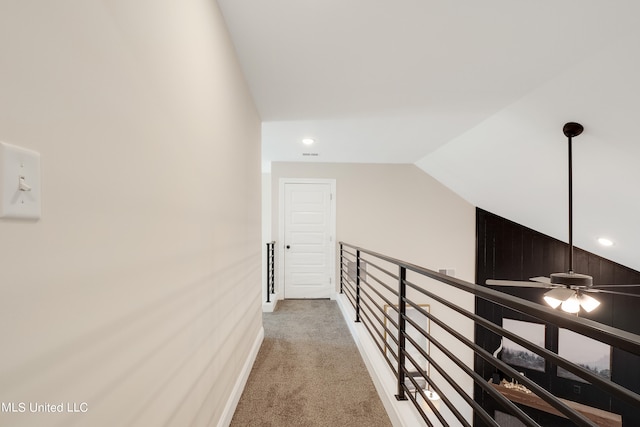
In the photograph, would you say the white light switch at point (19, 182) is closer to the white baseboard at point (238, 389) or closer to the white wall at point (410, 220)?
the white baseboard at point (238, 389)

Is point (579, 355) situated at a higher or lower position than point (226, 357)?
lower

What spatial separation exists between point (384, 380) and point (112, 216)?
1990 millimetres

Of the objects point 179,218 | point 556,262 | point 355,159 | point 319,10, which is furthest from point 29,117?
point 556,262

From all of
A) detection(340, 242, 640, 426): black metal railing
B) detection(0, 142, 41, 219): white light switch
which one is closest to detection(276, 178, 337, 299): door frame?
detection(340, 242, 640, 426): black metal railing

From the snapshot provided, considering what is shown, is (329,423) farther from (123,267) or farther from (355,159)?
(355,159)

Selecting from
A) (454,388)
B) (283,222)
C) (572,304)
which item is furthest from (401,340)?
(283,222)

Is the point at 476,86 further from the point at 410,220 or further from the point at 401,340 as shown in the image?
the point at 410,220

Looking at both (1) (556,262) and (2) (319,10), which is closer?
(2) (319,10)

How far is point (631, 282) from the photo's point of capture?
427 cm

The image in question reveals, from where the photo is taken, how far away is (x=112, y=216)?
0.71m

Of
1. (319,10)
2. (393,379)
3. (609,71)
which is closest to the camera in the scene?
(319,10)

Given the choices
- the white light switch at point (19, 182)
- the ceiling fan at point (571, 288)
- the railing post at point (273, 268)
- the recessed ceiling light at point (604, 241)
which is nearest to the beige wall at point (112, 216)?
the white light switch at point (19, 182)

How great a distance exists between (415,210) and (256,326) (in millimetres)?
3441

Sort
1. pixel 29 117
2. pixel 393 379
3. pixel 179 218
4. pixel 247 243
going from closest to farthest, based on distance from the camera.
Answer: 1. pixel 29 117
2. pixel 179 218
3. pixel 393 379
4. pixel 247 243
